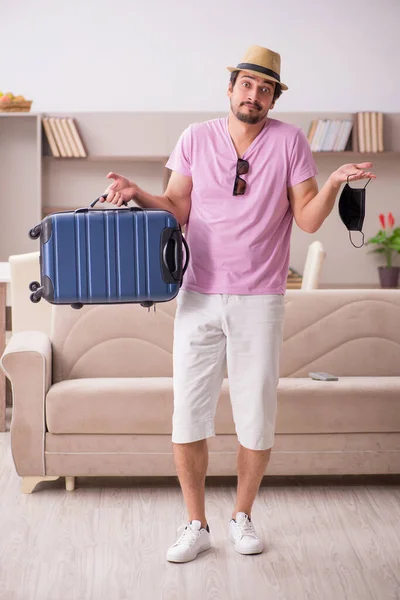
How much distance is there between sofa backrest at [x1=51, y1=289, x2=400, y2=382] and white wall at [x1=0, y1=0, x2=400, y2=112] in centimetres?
363

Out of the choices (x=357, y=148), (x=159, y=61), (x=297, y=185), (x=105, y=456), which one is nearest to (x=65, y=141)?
(x=159, y=61)

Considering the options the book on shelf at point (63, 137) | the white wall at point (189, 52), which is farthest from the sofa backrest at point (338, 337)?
the book on shelf at point (63, 137)

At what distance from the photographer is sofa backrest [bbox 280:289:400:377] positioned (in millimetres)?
3463

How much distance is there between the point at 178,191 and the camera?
8.50ft

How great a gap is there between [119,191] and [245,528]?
3.66 feet

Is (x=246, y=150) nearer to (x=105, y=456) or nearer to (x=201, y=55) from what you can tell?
(x=105, y=456)

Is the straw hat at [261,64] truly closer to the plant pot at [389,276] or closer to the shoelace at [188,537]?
the shoelace at [188,537]

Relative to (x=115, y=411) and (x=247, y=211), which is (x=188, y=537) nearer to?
(x=115, y=411)

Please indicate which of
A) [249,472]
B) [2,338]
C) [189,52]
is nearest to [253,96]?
[249,472]

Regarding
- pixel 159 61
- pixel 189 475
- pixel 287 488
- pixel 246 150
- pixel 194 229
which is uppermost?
pixel 159 61

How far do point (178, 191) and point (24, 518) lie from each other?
1.25m

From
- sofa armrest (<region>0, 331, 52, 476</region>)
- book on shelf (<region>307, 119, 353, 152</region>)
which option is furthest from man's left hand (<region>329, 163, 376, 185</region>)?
book on shelf (<region>307, 119, 353, 152</region>)

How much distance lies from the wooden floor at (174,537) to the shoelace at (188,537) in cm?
6

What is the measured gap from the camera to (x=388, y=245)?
21.4 feet
